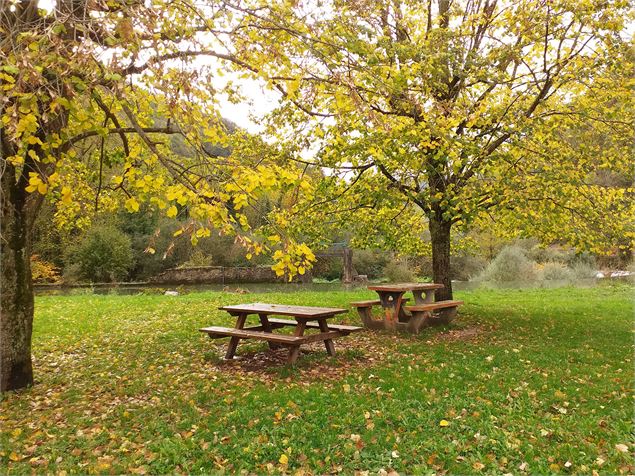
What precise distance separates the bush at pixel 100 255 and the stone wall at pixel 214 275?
204 cm

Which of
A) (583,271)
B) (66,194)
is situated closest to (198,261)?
(583,271)

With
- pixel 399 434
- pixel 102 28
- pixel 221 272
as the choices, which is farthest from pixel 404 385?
pixel 221 272

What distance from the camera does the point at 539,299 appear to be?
14.3 metres

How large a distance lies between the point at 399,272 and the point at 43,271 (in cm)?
1802

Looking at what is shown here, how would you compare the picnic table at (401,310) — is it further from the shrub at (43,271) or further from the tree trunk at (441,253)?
the shrub at (43,271)

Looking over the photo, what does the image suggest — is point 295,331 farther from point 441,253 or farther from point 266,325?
point 441,253

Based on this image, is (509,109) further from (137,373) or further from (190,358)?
(137,373)

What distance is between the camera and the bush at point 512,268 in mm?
23109

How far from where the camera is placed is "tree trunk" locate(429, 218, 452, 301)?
9969 mm

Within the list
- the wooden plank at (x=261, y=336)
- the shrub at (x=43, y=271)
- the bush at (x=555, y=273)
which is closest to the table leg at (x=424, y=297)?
the wooden plank at (x=261, y=336)

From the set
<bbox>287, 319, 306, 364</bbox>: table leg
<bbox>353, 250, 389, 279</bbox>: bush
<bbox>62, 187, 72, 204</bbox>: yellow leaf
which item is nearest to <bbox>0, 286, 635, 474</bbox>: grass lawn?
<bbox>287, 319, 306, 364</bbox>: table leg

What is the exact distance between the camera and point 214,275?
27.8 m

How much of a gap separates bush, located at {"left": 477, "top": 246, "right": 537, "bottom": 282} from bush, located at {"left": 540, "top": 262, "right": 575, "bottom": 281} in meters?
0.55

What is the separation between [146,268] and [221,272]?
4383 millimetres
